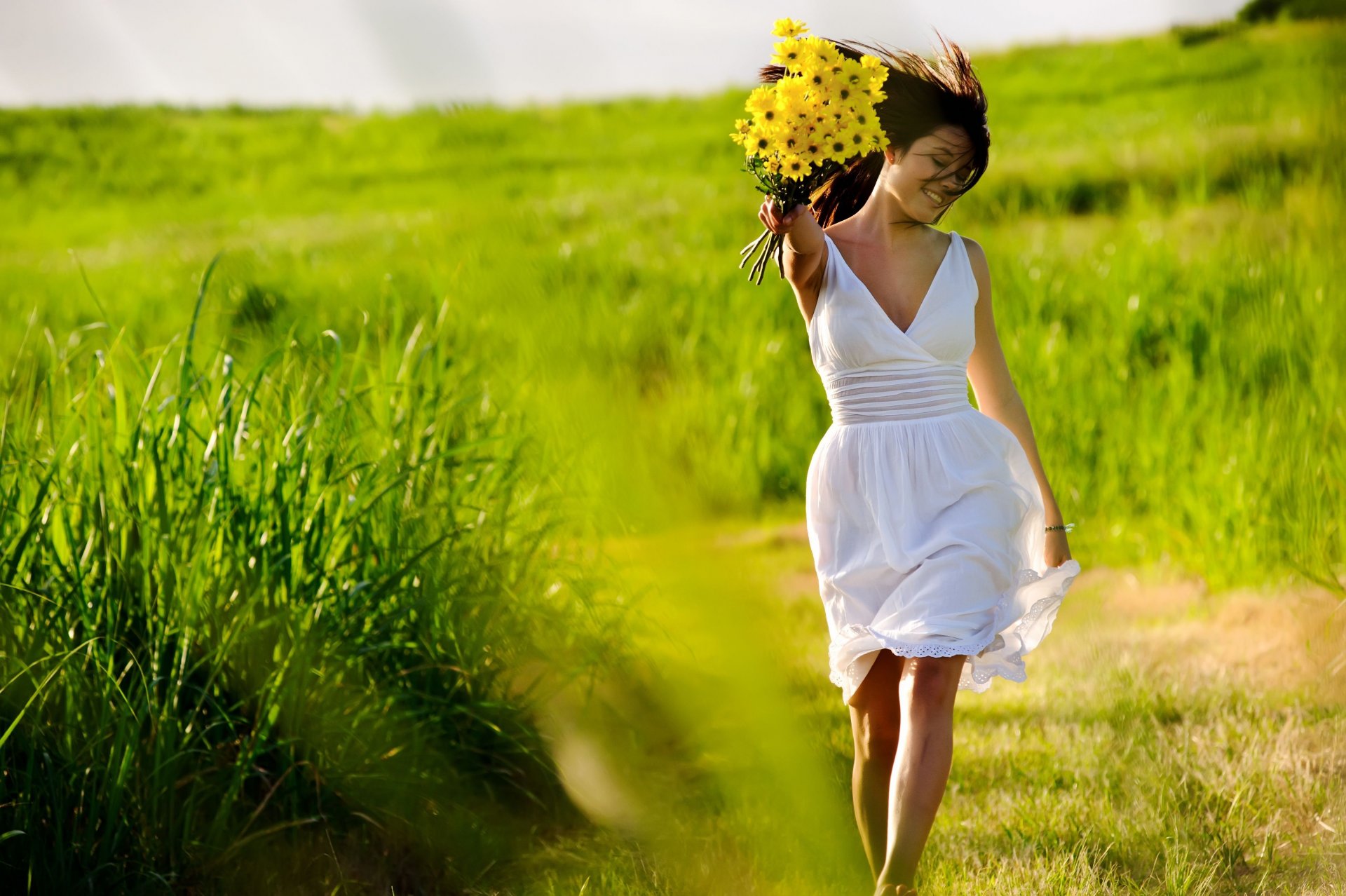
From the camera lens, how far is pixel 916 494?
1.92 m

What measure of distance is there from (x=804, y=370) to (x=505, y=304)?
12.2ft

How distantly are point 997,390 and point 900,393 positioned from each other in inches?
10.8

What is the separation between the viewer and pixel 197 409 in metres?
2.73

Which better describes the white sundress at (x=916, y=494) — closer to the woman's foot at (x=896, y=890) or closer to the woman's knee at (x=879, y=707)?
the woman's knee at (x=879, y=707)

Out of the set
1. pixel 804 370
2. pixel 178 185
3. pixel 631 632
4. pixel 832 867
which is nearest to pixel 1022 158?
pixel 804 370

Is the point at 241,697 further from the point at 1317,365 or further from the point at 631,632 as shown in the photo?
the point at 1317,365

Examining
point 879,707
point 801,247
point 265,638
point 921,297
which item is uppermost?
point 801,247

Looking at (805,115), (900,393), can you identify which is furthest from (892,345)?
(805,115)

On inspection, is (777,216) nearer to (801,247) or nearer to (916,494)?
(801,247)

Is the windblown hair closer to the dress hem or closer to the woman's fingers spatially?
the woman's fingers

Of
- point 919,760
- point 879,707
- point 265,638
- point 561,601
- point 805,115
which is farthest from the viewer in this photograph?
point 561,601

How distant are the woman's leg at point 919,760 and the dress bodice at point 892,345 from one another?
0.42m

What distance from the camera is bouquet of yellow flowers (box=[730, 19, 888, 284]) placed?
66.1 inches

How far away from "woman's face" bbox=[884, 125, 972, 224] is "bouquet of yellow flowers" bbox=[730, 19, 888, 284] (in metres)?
0.20
